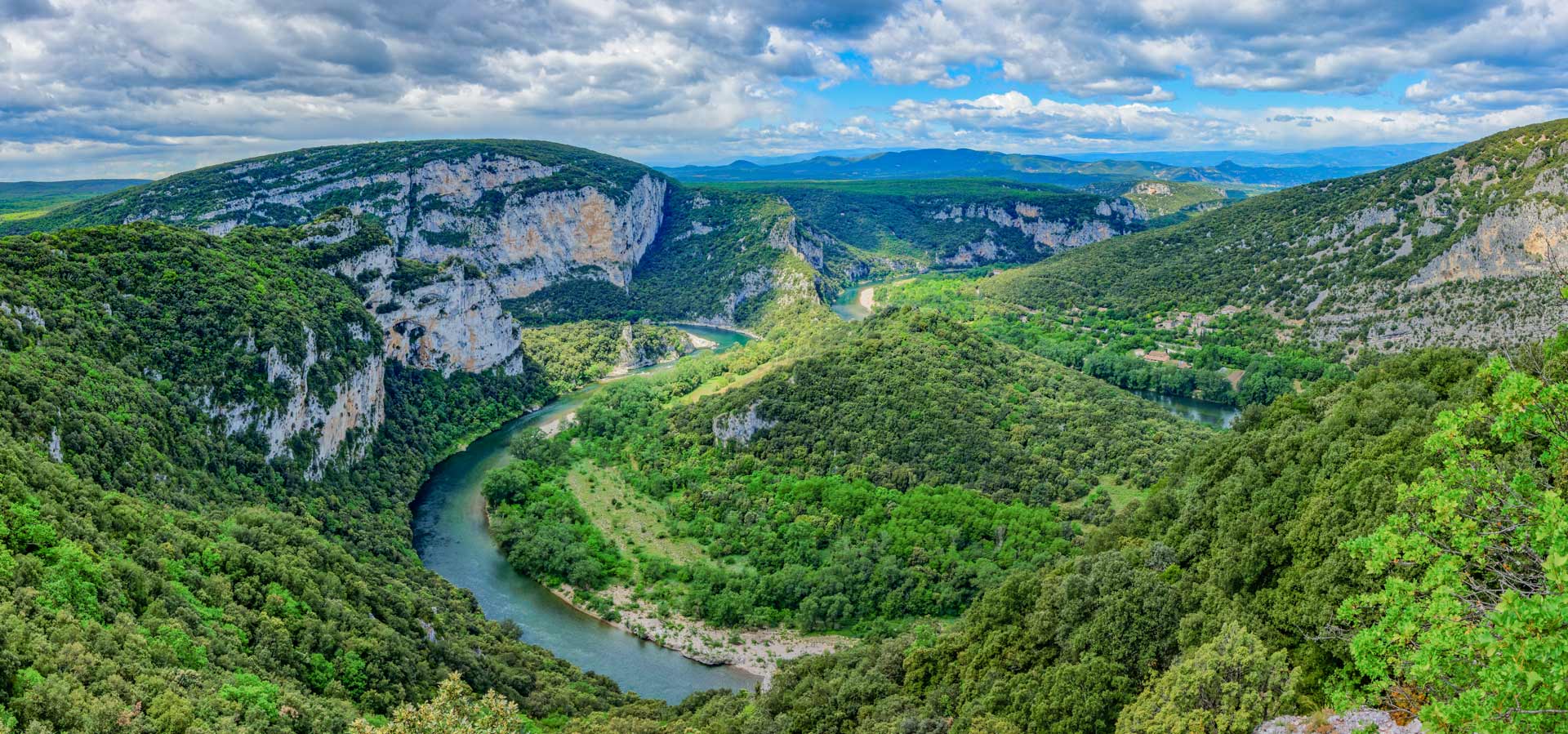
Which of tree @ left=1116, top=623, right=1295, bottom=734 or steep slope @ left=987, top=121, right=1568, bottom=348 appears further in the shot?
steep slope @ left=987, top=121, right=1568, bottom=348

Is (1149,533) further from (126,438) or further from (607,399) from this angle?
(607,399)

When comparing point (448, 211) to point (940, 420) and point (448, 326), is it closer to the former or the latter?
point (448, 326)

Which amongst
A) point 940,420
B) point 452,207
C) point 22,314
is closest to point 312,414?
point 22,314

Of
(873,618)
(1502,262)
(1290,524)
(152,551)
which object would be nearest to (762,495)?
(873,618)

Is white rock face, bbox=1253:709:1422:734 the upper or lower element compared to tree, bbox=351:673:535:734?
upper

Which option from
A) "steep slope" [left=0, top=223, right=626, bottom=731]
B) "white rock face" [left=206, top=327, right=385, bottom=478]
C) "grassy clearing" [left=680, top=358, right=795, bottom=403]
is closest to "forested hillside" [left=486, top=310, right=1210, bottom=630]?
"grassy clearing" [left=680, top=358, right=795, bottom=403]

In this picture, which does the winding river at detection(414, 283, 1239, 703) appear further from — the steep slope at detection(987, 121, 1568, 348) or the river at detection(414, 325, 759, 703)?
the steep slope at detection(987, 121, 1568, 348)
